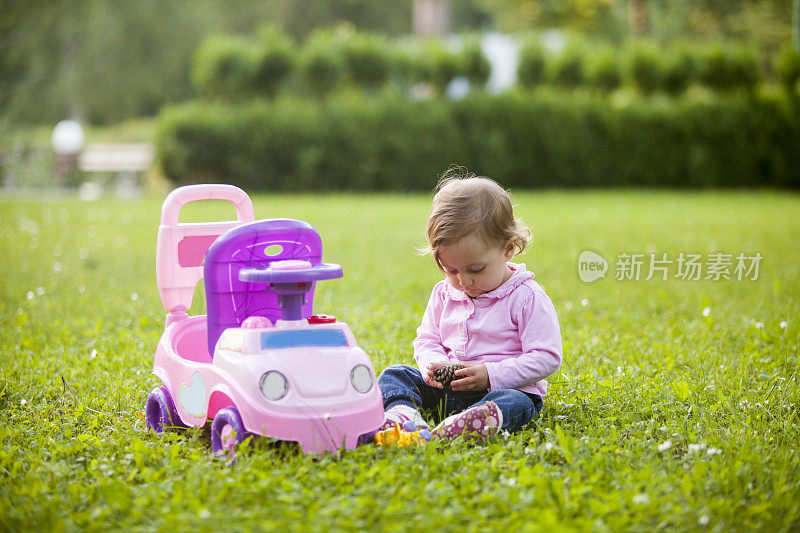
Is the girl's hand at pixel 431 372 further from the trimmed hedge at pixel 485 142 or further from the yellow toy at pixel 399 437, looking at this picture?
the trimmed hedge at pixel 485 142

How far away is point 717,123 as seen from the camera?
18719 mm

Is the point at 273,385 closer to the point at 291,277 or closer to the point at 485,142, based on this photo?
the point at 291,277

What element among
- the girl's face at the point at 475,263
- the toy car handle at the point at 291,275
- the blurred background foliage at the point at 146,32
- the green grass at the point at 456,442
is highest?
the blurred background foliage at the point at 146,32

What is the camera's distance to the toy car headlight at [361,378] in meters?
2.95

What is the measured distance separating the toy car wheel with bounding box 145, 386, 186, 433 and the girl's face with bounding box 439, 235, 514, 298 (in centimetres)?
124

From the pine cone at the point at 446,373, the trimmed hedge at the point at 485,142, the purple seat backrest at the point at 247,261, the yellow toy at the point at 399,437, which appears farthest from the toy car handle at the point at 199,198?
the trimmed hedge at the point at 485,142

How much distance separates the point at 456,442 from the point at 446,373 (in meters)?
0.40

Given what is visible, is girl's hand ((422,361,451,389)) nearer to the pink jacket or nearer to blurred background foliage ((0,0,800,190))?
the pink jacket

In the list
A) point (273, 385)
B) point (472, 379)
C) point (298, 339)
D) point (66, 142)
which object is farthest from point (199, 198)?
point (66, 142)

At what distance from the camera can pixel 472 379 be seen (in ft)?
11.0

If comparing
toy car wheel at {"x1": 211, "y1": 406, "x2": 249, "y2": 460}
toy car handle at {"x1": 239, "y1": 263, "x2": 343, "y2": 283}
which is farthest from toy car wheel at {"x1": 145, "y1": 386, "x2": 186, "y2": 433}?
toy car handle at {"x1": 239, "y1": 263, "x2": 343, "y2": 283}

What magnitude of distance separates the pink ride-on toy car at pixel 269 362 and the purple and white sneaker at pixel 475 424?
306mm

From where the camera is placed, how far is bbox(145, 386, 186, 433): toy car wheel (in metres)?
3.34

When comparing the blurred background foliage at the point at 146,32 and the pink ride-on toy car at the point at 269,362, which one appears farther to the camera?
the blurred background foliage at the point at 146,32
